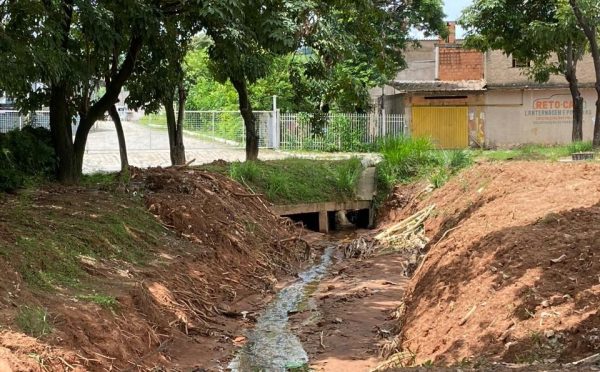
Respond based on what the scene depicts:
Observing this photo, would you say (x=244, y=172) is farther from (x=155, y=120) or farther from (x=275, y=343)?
(x=155, y=120)

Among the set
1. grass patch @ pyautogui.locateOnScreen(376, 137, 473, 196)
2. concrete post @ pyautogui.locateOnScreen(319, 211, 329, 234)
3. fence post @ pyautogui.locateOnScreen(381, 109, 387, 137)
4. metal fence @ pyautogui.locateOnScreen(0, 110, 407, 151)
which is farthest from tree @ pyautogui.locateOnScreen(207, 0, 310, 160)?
fence post @ pyautogui.locateOnScreen(381, 109, 387, 137)

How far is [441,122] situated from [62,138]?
934 inches

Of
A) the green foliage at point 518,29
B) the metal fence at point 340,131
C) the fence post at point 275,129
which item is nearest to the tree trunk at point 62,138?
the green foliage at point 518,29

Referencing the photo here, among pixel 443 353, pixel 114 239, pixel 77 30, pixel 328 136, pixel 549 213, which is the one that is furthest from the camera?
pixel 328 136

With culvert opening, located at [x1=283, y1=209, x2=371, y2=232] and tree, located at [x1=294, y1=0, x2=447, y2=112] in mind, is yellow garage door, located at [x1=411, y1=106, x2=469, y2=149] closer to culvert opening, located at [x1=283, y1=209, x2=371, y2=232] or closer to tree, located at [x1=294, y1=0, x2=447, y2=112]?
tree, located at [x1=294, y1=0, x2=447, y2=112]

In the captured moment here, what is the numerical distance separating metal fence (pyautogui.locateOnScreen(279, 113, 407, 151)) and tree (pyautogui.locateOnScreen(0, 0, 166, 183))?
17853 mm

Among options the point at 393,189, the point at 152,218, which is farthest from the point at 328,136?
the point at 152,218

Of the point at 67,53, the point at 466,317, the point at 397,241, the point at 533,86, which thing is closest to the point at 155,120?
the point at 533,86

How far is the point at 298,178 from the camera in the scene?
21.1 metres

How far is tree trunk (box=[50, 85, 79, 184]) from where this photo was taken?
571 inches

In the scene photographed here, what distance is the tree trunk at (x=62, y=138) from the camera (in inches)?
571

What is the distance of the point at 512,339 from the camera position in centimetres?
674

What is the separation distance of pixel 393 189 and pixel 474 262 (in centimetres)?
1184

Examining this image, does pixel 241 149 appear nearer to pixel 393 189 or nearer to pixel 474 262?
pixel 393 189
